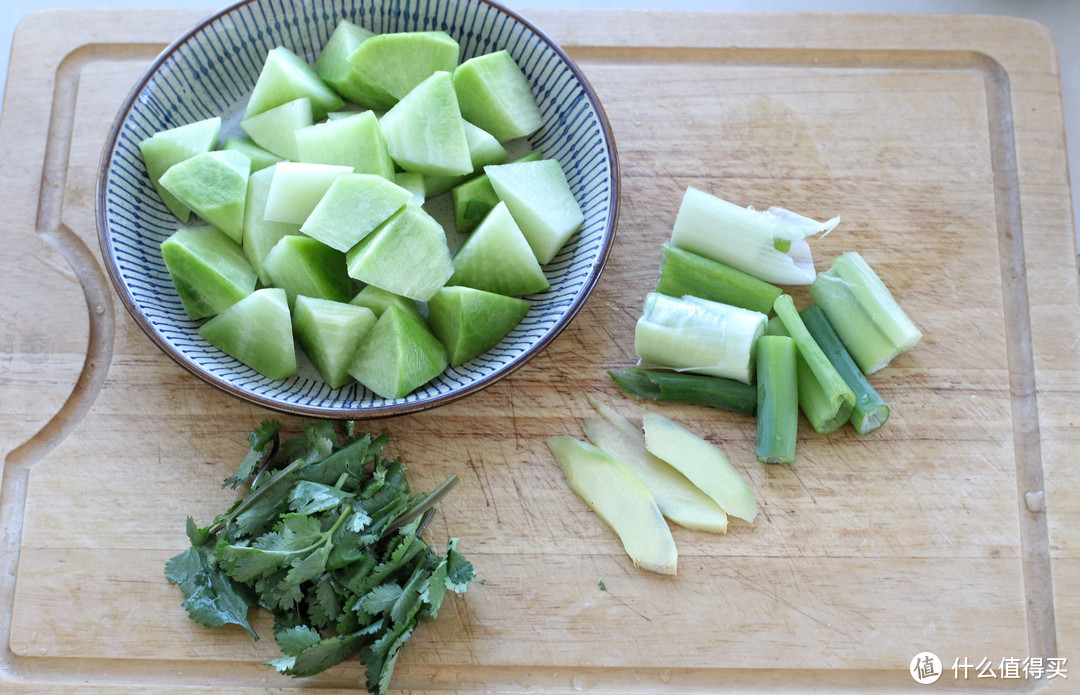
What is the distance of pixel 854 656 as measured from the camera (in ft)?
6.06

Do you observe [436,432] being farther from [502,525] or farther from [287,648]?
[287,648]

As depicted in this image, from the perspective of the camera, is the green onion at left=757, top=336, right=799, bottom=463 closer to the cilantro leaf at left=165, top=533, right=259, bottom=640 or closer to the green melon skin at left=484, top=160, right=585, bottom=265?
the green melon skin at left=484, top=160, right=585, bottom=265

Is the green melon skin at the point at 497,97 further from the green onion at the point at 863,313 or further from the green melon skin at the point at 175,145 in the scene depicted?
the green onion at the point at 863,313

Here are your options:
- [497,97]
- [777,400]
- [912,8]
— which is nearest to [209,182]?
[497,97]

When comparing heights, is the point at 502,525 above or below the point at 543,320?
below

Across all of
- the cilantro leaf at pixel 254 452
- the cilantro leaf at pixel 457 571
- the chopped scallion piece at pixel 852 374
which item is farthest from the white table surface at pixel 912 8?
the cilantro leaf at pixel 457 571

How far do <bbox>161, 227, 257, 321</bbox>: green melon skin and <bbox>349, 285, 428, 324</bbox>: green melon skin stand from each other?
0.24 metres

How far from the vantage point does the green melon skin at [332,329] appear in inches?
71.4

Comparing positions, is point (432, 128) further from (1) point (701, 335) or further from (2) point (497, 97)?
(1) point (701, 335)

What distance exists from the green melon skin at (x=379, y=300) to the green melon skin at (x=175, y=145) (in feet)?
1.52

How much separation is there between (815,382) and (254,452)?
1.21 meters

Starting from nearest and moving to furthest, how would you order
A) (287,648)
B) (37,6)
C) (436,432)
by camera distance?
(287,648) < (436,432) < (37,6)

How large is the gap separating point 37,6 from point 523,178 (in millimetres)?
1641

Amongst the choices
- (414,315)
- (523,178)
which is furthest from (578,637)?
(523,178)
